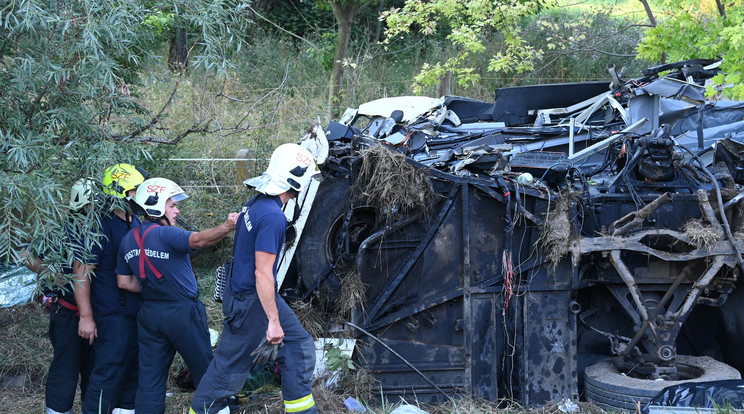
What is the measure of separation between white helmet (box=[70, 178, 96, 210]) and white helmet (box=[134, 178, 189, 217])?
13.9 inches

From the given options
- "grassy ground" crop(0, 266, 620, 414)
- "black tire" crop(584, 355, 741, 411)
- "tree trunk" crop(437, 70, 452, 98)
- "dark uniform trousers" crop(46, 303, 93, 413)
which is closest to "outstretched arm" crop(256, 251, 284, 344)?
"grassy ground" crop(0, 266, 620, 414)

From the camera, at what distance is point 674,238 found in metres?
5.19

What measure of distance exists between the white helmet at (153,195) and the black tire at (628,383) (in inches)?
127

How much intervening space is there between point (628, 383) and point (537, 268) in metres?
1.00

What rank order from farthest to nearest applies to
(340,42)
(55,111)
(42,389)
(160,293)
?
(340,42) < (42,389) < (160,293) < (55,111)

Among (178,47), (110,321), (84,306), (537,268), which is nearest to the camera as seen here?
(84,306)

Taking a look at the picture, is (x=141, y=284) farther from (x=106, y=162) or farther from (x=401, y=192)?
(x=401, y=192)

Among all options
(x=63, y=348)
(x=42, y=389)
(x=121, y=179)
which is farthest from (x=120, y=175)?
(x=42, y=389)

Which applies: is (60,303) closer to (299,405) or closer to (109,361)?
(109,361)

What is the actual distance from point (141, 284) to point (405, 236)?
76.3 inches

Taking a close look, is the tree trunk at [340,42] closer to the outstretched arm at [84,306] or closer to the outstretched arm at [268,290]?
the outstretched arm at [84,306]

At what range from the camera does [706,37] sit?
25.2 feet

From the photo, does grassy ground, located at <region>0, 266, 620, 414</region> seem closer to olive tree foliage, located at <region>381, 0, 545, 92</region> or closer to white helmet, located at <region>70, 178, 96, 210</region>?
white helmet, located at <region>70, 178, 96, 210</region>

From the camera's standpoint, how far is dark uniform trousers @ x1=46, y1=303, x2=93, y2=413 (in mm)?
4805
